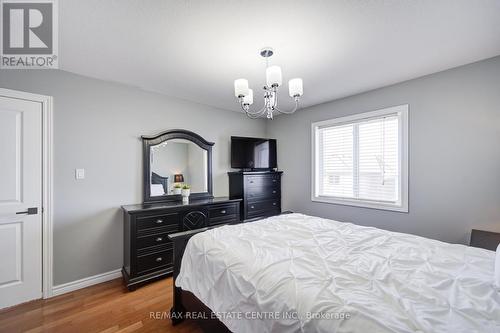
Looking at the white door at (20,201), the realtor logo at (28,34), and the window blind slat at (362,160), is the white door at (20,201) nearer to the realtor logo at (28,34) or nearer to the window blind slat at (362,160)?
the realtor logo at (28,34)

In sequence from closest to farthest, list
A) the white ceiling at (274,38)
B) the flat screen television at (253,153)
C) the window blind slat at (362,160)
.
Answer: the white ceiling at (274,38), the window blind slat at (362,160), the flat screen television at (253,153)

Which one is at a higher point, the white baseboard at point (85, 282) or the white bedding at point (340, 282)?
the white bedding at point (340, 282)

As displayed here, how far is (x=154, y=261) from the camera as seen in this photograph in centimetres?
257

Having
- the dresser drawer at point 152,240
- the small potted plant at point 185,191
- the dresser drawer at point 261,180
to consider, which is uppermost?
the dresser drawer at point 261,180

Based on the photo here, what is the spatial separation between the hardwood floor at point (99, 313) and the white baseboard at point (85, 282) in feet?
0.19

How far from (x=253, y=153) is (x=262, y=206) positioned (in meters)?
1.00

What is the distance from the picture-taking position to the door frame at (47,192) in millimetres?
2236

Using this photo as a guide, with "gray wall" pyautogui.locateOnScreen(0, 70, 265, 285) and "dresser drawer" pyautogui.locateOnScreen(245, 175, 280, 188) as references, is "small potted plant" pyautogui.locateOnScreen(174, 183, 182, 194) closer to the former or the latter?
Result: "gray wall" pyautogui.locateOnScreen(0, 70, 265, 285)

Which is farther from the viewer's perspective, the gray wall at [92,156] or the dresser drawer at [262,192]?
the dresser drawer at [262,192]

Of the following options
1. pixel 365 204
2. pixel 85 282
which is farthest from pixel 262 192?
pixel 85 282

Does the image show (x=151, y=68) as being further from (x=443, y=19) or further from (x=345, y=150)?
(x=345, y=150)

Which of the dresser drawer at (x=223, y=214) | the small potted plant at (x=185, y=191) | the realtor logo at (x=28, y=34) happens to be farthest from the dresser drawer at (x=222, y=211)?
the realtor logo at (x=28, y=34)

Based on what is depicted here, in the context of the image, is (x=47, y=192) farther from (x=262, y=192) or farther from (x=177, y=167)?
(x=262, y=192)

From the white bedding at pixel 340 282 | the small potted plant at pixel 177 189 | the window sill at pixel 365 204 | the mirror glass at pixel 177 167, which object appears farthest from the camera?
the small potted plant at pixel 177 189
